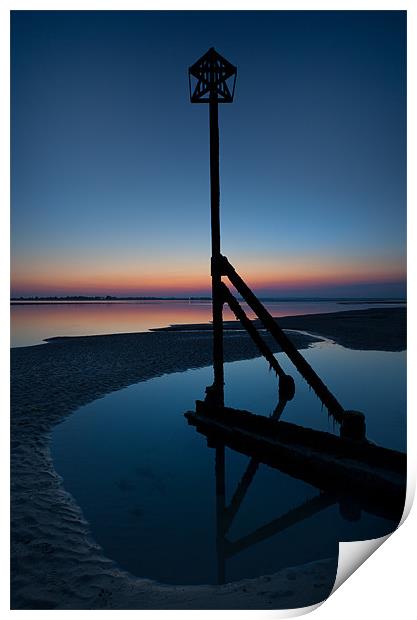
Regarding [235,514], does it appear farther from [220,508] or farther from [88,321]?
[88,321]

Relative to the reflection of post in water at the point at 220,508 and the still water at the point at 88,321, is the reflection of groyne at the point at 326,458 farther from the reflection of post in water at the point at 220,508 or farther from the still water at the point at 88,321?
the still water at the point at 88,321

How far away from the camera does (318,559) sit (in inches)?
179

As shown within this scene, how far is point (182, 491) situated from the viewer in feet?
20.7

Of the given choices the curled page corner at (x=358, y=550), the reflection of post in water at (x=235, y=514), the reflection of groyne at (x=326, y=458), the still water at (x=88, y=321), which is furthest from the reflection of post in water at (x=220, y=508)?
the still water at (x=88, y=321)

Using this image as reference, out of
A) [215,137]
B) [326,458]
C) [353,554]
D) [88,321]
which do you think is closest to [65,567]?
[353,554]

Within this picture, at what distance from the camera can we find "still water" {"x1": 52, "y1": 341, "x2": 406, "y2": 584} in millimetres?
4559

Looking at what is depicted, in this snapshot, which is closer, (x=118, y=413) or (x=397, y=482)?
(x=397, y=482)

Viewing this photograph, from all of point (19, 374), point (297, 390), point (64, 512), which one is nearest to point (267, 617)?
point (64, 512)

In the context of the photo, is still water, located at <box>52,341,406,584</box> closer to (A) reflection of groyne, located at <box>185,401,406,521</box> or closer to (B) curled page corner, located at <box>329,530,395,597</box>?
(B) curled page corner, located at <box>329,530,395,597</box>

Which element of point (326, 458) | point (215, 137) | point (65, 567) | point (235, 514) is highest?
point (215, 137)

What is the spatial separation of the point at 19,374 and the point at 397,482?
14.4 meters

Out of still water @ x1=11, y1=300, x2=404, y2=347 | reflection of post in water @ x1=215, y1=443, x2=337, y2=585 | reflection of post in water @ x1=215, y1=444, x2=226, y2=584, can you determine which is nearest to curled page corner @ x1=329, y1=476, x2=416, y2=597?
reflection of post in water @ x1=215, y1=443, x2=337, y2=585
